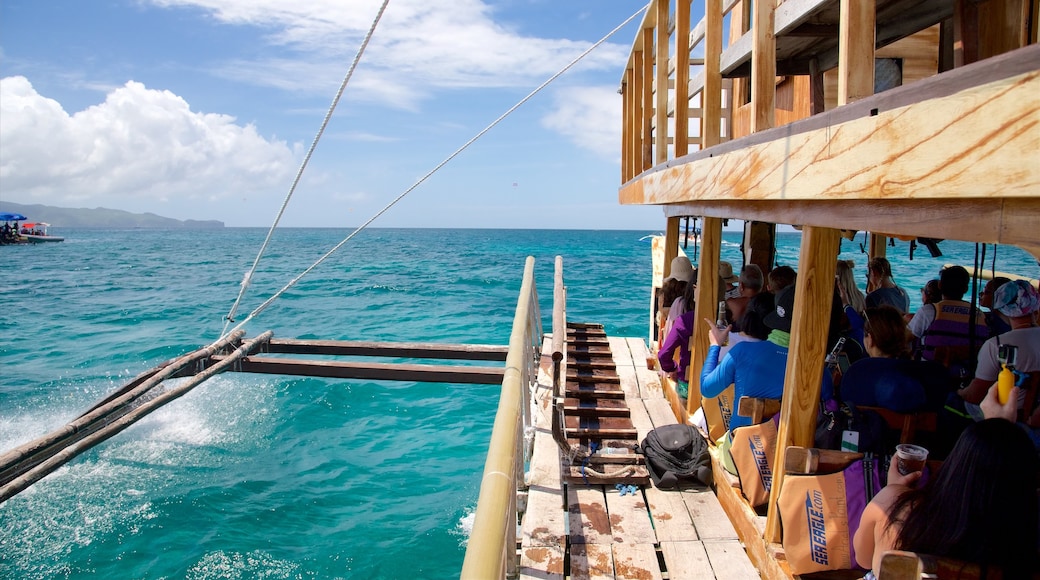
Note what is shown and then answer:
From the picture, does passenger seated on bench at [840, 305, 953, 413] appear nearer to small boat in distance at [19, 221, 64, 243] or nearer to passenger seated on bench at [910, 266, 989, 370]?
passenger seated on bench at [910, 266, 989, 370]

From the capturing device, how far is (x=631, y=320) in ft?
71.2

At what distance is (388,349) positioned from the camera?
25.5 feet

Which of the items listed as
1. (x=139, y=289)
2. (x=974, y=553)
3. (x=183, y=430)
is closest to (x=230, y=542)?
(x=183, y=430)

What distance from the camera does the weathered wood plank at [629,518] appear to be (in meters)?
3.58

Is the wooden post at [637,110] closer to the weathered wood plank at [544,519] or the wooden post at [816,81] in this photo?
the wooden post at [816,81]

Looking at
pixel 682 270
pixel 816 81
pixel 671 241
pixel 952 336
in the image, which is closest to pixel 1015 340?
pixel 952 336

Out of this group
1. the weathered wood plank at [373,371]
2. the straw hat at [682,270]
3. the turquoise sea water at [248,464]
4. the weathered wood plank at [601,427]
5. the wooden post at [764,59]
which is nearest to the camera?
the wooden post at [764,59]

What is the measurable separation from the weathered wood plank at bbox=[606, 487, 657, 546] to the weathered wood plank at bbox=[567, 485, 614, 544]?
0.04 m

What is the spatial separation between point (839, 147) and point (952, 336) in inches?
124

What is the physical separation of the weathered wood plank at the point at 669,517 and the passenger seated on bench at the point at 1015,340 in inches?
65.5

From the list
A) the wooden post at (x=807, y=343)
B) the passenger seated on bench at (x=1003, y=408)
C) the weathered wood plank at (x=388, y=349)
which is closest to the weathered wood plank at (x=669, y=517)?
the wooden post at (x=807, y=343)

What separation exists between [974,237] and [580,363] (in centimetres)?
569

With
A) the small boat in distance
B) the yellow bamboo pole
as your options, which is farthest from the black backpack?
the small boat in distance

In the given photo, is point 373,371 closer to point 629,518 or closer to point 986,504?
point 629,518
